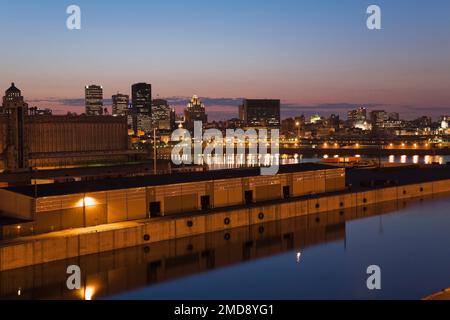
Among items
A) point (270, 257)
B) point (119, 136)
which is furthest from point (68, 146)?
point (270, 257)

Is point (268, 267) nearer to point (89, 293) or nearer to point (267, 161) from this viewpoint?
point (89, 293)

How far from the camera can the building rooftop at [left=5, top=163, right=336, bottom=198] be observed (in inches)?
1181

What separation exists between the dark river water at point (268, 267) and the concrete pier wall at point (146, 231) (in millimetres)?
414

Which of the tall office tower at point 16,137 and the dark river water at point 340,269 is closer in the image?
the dark river water at point 340,269

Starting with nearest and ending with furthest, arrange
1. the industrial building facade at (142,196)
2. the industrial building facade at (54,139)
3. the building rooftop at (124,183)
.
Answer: the industrial building facade at (142,196) < the building rooftop at (124,183) < the industrial building facade at (54,139)

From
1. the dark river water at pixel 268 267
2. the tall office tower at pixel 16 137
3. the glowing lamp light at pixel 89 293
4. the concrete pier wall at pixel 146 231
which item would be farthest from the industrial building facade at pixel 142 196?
the tall office tower at pixel 16 137

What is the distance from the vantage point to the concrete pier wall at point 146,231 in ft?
84.4

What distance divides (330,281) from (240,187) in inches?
500

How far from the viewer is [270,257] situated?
31031mm

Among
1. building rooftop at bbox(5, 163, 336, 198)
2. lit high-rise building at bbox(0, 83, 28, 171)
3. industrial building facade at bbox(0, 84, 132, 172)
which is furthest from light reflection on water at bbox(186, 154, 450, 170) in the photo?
building rooftop at bbox(5, 163, 336, 198)

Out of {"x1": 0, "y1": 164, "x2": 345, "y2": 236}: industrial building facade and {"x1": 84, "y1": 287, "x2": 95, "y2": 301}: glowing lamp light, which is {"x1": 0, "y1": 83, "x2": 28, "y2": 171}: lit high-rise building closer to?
{"x1": 0, "y1": 164, "x2": 345, "y2": 236}: industrial building facade

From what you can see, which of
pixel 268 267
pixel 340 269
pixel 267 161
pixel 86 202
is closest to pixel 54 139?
pixel 86 202

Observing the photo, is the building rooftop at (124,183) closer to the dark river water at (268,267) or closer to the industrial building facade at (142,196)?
the industrial building facade at (142,196)
